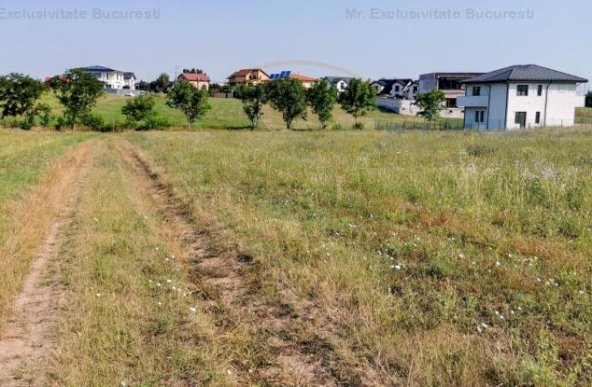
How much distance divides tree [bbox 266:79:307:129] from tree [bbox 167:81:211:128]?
751 cm

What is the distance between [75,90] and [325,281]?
51815 mm

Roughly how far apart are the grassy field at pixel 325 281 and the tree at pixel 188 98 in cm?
4525

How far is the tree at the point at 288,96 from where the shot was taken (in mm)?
55844

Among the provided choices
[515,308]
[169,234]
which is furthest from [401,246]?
[169,234]

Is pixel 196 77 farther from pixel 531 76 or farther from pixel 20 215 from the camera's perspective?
pixel 20 215

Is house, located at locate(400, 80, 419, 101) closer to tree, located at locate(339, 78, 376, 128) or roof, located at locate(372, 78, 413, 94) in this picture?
roof, located at locate(372, 78, 413, 94)

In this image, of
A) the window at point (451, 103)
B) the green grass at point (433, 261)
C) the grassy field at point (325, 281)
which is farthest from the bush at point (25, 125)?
the window at point (451, 103)

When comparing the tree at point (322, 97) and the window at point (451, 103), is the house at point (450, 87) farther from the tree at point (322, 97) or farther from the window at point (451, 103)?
the tree at point (322, 97)

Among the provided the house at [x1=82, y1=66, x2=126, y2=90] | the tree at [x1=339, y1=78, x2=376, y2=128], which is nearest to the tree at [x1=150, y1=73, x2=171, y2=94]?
the house at [x1=82, y1=66, x2=126, y2=90]

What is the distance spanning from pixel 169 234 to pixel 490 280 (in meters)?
5.02

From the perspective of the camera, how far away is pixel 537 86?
4653cm

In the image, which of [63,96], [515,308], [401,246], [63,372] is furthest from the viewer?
[63,96]

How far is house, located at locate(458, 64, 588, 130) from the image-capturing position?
46.2m

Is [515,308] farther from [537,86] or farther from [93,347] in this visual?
[537,86]
